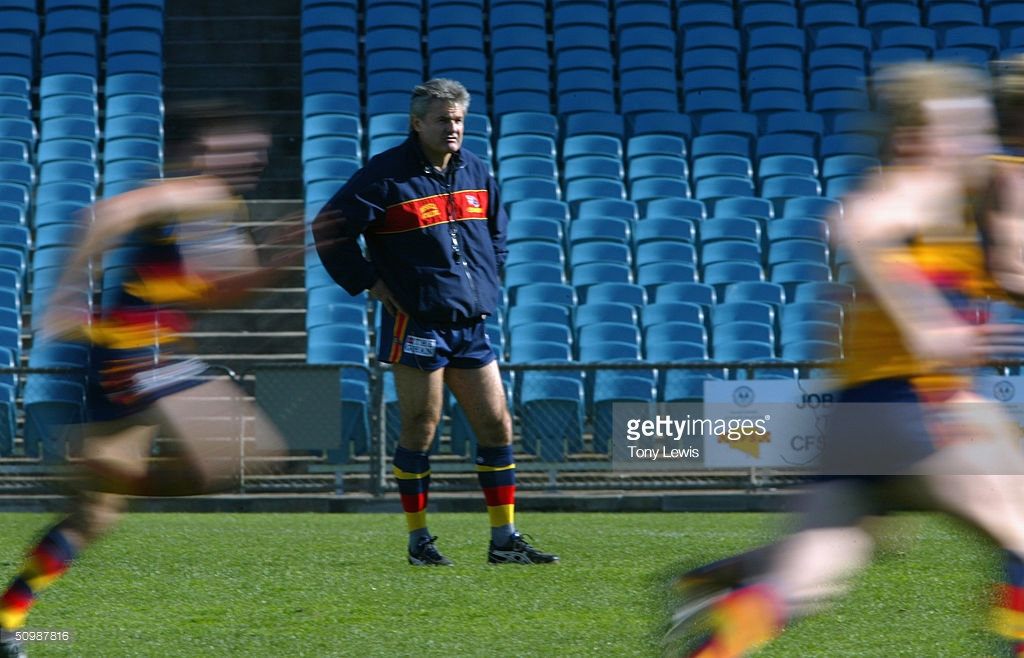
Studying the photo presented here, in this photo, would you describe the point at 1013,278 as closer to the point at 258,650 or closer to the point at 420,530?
the point at 258,650

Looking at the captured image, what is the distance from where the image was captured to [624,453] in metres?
10.3

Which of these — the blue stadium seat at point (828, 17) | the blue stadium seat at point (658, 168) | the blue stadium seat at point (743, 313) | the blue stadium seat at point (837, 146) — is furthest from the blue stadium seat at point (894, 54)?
the blue stadium seat at point (743, 313)

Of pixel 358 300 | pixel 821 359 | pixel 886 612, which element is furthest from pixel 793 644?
pixel 358 300

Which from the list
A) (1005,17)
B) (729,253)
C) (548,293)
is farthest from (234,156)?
(1005,17)

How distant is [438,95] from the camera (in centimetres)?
621

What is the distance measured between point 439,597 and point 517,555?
1.07 metres

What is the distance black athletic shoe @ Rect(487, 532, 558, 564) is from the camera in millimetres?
6586

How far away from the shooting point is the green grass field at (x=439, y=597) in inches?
177

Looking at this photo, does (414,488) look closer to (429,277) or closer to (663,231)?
(429,277)

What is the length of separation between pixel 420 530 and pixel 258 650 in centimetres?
221

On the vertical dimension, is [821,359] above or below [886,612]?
above

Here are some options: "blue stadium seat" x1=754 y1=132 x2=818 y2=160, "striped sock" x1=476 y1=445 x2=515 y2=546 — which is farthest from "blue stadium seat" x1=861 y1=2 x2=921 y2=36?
"striped sock" x1=476 y1=445 x2=515 y2=546

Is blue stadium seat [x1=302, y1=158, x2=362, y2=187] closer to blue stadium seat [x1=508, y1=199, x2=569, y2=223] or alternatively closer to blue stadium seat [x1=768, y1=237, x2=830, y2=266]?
blue stadium seat [x1=508, y1=199, x2=569, y2=223]

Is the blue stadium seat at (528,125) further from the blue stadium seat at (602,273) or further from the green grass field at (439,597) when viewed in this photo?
the green grass field at (439,597)
